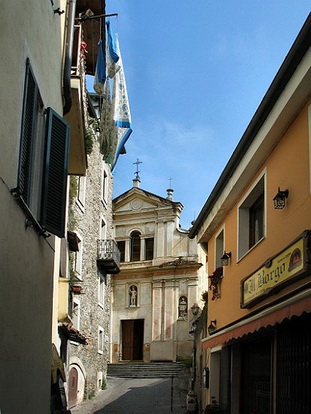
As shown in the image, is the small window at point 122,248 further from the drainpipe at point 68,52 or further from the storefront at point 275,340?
the drainpipe at point 68,52

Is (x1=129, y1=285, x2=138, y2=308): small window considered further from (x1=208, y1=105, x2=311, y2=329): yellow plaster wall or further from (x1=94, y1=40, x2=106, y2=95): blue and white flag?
(x1=94, y1=40, x2=106, y2=95): blue and white flag

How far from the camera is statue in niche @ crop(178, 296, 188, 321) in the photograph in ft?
120

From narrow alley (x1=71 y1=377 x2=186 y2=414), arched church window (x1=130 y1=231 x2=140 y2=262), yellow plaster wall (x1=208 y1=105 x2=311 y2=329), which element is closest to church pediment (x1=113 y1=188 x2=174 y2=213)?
arched church window (x1=130 y1=231 x2=140 y2=262)

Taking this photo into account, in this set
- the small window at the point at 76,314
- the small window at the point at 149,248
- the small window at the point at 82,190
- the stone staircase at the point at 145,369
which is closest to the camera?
the small window at the point at 76,314

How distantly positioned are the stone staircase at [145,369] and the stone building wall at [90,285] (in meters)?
4.17

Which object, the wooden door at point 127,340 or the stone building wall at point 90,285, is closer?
the stone building wall at point 90,285

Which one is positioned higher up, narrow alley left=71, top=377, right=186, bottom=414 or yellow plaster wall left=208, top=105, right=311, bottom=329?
yellow plaster wall left=208, top=105, right=311, bottom=329

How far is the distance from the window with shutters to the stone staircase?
2602 centimetres

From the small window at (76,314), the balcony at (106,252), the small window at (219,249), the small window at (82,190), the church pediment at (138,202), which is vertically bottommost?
the small window at (76,314)

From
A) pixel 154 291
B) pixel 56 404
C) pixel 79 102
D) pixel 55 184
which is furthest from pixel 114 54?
pixel 154 291

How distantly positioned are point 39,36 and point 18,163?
1.63 metres

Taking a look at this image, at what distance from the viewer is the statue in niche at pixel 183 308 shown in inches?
1437

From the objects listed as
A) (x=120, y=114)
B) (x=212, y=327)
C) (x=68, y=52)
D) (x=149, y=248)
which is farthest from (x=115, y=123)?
(x=149, y=248)

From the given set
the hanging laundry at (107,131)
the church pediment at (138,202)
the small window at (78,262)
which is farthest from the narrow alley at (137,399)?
the church pediment at (138,202)
